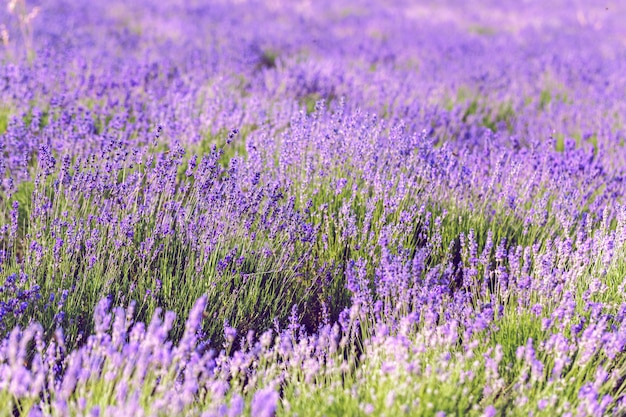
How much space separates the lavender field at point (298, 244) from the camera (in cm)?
179

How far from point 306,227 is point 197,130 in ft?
5.52

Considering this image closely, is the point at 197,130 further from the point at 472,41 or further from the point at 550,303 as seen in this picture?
the point at 472,41

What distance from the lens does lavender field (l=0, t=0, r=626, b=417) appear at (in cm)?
179

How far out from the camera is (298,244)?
8.93 feet

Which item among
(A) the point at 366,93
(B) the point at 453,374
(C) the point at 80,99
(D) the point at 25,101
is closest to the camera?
(B) the point at 453,374

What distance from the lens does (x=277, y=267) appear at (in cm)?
257

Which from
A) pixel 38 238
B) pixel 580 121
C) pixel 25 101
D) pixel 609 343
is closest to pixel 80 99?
pixel 25 101

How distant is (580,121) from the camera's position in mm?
5520

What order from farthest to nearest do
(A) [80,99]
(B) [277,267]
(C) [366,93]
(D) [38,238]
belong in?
1. (C) [366,93]
2. (A) [80,99]
3. (B) [277,267]
4. (D) [38,238]

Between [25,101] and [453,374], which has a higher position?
[25,101]

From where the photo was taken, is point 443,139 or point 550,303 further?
point 443,139

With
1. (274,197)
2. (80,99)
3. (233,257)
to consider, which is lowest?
(233,257)

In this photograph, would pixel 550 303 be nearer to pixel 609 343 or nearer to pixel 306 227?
pixel 609 343

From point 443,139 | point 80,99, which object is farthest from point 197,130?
point 443,139
